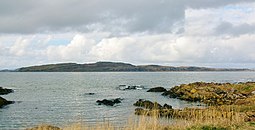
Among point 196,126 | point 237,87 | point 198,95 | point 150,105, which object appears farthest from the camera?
point 237,87

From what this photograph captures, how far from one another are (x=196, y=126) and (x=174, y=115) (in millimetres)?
15535

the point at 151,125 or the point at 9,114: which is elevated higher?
the point at 151,125

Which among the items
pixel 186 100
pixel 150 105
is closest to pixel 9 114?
pixel 150 105

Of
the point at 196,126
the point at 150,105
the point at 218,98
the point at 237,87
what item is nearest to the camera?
the point at 196,126

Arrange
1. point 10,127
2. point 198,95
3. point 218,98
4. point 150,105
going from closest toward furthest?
point 10,127, point 150,105, point 218,98, point 198,95

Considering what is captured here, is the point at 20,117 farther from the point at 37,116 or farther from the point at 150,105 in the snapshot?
the point at 150,105

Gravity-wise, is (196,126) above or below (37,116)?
above

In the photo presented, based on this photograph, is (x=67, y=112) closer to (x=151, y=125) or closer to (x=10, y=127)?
(x=10, y=127)

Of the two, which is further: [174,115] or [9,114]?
[9,114]

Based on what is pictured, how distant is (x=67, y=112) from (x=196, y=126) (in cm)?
2588

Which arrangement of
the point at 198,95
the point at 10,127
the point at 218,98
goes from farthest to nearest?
1. the point at 198,95
2. the point at 218,98
3. the point at 10,127

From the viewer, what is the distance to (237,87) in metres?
55.9

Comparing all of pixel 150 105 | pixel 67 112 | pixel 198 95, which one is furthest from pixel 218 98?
pixel 67 112

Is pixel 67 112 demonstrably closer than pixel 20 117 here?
No
